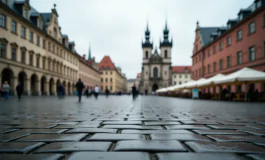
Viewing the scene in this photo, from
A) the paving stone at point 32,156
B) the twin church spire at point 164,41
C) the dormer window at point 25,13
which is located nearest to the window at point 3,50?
the dormer window at point 25,13

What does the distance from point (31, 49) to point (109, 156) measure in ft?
108

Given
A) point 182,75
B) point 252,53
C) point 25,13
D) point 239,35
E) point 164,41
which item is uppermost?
point 164,41

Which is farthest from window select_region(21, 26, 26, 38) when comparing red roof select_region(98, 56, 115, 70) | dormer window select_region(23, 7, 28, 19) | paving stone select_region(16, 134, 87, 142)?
red roof select_region(98, 56, 115, 70)

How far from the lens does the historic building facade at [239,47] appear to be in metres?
24.5

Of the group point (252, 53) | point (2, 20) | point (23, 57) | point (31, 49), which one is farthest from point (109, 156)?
point (31, 49)

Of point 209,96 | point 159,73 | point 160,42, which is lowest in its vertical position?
point 209,96

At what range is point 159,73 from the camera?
256 feet

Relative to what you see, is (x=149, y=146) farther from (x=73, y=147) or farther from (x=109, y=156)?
(x=73, y=147)

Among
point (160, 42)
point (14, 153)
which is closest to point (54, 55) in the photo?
point (14, 153)

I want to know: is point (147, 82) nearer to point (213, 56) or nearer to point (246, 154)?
point (213, 56)

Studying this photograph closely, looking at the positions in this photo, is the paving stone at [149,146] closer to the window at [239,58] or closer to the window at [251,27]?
the window at [251,27]

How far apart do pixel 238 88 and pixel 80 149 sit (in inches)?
1234

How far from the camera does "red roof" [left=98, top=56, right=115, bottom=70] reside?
9556 centimetres

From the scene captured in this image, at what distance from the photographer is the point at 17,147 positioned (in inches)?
86.8
